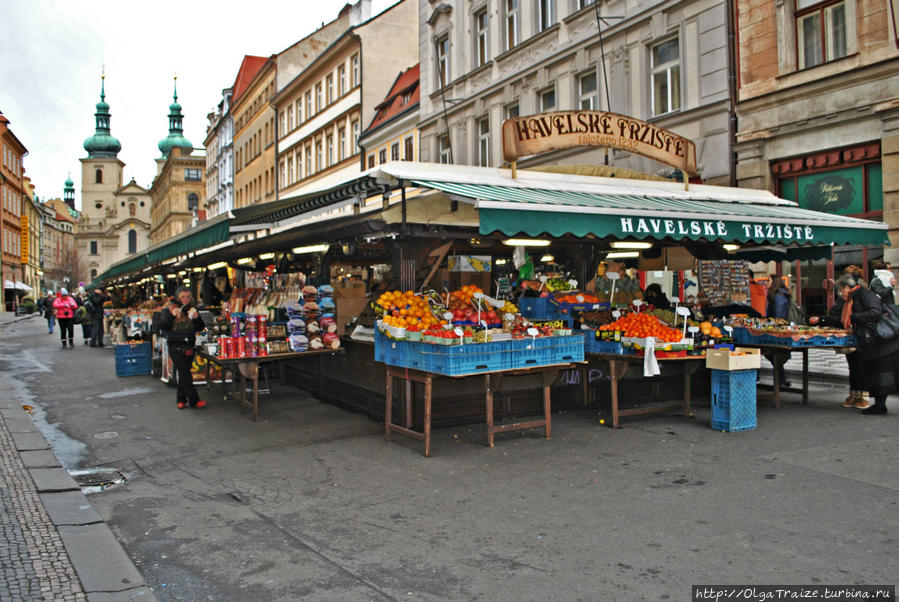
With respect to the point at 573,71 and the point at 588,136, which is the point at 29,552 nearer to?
the point at 588,136

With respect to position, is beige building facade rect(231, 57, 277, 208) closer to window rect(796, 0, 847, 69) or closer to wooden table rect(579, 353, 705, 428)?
window rect(796, 0, 847, 69)

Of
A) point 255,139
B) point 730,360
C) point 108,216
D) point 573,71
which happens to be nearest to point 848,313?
→ point 730,360

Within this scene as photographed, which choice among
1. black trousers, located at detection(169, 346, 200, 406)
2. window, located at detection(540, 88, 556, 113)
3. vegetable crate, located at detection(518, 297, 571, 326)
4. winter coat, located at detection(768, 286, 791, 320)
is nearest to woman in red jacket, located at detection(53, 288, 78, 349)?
black trousers, located at detection(169, 346, 200, 406)

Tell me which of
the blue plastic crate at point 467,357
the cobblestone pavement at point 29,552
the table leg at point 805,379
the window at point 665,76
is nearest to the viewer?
the cobblestone pavement at point 29,552

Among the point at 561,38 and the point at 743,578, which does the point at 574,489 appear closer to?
the point at 743,578

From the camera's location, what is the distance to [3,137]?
61625 millimetres

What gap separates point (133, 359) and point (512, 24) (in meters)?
16.7

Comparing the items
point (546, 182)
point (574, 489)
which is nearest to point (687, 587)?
point (574, 489)

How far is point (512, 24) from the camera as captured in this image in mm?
24078

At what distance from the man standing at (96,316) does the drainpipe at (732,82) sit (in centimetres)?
1898

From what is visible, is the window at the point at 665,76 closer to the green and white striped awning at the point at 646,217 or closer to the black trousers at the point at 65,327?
the green and white striped awning at the point at 646,217

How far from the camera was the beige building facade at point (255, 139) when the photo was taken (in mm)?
50344

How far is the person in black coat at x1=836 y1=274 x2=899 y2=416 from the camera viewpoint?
8.80m

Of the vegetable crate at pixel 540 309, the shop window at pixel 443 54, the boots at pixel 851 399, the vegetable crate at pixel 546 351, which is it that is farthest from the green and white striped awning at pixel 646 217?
the shop window at pixel 443 54
